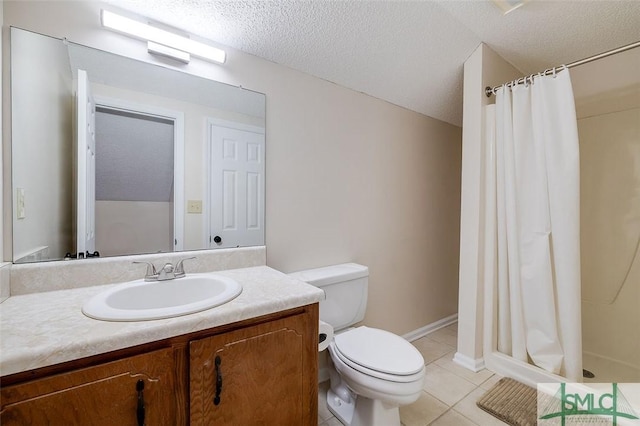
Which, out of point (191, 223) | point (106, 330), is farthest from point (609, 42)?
point (106, 330)

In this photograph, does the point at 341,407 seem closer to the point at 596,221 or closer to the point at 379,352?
the point at 379,352

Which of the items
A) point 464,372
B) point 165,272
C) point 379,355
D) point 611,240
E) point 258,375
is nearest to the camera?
point 258,375

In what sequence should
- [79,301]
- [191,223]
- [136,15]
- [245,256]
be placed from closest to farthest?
1. [79,301]
2. [136,15]
3. [191,223]
4. [245,256]

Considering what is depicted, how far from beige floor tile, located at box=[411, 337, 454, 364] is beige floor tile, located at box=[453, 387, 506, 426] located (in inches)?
15.2

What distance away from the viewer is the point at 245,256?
1.44m

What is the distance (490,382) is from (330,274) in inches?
49.6

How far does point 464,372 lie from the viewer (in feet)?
6.08

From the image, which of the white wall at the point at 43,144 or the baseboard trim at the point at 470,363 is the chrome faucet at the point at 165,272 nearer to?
the white wall at the point at 43,144

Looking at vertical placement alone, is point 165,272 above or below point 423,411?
above

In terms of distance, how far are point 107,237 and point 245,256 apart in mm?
593

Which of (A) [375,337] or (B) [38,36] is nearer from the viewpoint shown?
(B) [38,36]

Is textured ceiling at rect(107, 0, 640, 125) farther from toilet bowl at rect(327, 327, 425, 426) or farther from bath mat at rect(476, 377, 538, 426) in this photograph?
bath mat at rect(476, 377, 538, 426)

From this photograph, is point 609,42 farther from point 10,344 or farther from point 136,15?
point 10,344

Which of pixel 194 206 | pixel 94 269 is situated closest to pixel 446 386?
pixel 194 206
